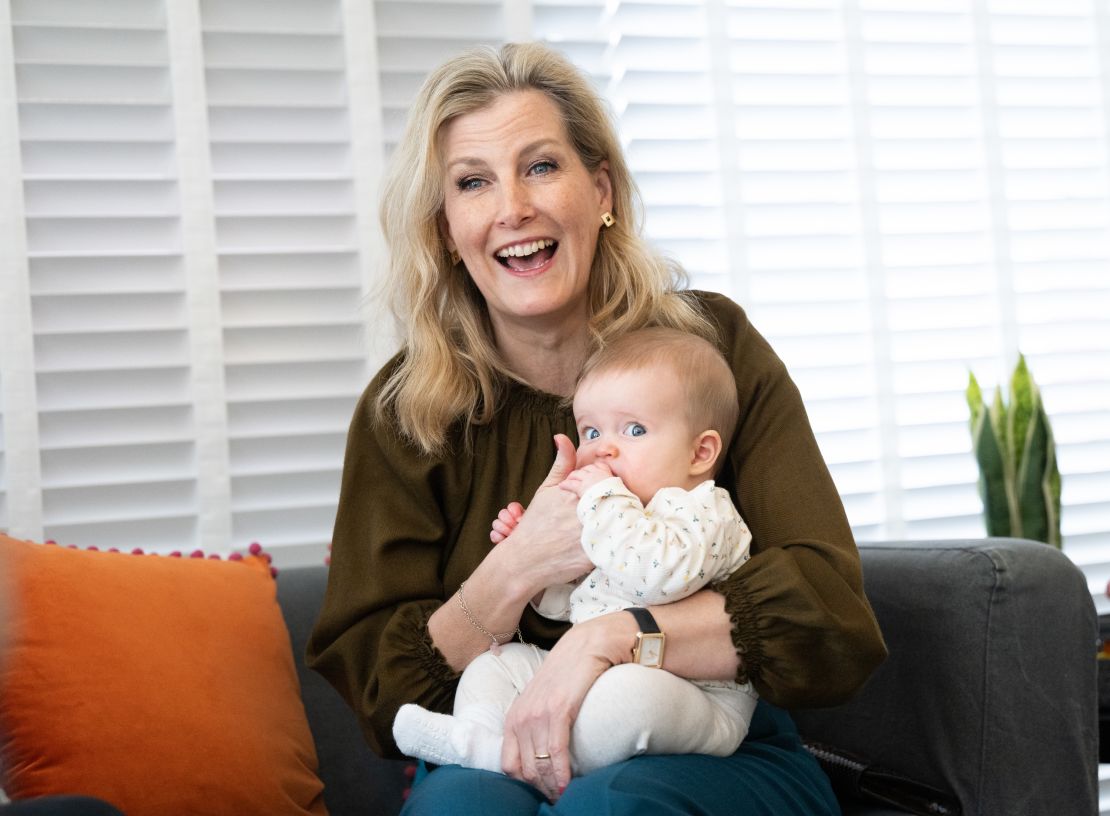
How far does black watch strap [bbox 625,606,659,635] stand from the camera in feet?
5.09

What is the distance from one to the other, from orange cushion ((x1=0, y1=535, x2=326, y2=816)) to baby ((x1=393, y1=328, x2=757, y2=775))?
412 millimetres

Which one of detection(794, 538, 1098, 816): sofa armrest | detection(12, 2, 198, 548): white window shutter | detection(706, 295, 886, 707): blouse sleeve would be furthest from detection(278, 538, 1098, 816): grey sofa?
detection(12, 2, 198, 548): white window shutter

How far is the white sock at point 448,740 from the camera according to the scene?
1.54 meters

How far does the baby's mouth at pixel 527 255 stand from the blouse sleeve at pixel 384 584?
321 millimetres

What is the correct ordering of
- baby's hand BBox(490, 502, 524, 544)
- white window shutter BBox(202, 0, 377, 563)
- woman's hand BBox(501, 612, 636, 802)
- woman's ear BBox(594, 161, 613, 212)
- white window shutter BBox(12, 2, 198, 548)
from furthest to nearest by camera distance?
1. white window shutter BBox(202, 0, 377, 563)
2. white window shutter BBox(12, 2, 198, 548)
3. woman's ear BBox(594, 161, 613, 212)
4. baby's hand BBox(490, 502, 524, 544)
5. woman's hand BBox(501, 612, 636, 802)

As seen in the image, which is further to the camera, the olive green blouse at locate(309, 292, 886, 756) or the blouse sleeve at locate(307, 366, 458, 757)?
the blouse sleeve at locate(307, 366, 458, 757)

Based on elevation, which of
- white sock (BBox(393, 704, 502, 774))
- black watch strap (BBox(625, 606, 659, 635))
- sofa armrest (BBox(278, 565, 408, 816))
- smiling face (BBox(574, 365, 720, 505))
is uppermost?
smiling face (BBox(574, 365, 720, 505))

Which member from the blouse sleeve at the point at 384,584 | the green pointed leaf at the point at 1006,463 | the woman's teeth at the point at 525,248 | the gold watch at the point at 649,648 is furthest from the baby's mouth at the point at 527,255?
the green pointed leaf at the point at 1006,463

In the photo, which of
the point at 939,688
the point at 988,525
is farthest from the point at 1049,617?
the point at 988,525


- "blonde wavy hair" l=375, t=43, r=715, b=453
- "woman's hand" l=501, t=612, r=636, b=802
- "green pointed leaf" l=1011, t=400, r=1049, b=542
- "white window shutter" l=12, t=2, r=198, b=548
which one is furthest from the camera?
"green pointed leaf" l=1011, t=400, r=1049, b=542

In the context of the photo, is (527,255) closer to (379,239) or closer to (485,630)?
(485,630)

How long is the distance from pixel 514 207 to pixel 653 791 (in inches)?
35.6

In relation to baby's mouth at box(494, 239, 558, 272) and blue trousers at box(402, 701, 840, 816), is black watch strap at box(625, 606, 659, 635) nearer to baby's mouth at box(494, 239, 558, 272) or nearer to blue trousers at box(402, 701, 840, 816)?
blue trousers at box(402, 701, 840, 816)

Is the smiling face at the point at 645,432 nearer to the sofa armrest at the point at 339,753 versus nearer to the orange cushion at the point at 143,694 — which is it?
the orange cushion at the point at 143,694
